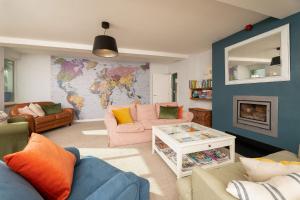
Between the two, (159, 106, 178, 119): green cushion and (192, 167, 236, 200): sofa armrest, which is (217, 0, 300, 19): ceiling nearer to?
(192, 167, 236, 200): sofa armrest

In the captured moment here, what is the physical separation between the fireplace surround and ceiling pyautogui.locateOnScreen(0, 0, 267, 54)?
1.49 m

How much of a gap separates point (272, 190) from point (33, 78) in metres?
6.10

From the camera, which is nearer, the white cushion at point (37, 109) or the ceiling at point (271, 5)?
the ceiling at point (271, 5)

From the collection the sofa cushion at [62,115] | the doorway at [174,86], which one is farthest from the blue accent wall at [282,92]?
the sofa cushion at [62,115]

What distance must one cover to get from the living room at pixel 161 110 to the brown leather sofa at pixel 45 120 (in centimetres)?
3

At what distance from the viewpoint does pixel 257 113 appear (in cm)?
284

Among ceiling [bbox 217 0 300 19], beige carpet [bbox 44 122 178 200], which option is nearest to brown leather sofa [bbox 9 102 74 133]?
beige carpet [bbox 44 122 178 200]

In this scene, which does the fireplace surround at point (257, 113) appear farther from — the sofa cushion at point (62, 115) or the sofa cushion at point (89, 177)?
the sofa cushion at point (62, 115)

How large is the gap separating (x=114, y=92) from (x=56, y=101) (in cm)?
197

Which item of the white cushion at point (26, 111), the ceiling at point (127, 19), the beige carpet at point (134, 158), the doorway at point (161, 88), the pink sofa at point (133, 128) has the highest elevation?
the ceiling at point (127, 19)

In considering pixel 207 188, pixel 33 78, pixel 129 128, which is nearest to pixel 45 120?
pixel 33 78

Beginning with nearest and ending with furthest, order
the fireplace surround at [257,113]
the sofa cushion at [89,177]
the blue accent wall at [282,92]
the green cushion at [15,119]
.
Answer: the sofa cushion at [89,177]
the blue accent wall at [282,92]
the fireplace surround at [257,113]
the green cushion at [15,119]

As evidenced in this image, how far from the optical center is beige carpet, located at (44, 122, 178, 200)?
5.43 feet

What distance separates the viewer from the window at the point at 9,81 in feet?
13.7
